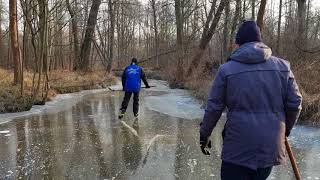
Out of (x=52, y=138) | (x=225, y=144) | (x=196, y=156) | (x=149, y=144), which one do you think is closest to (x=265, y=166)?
(x=225, y=144)

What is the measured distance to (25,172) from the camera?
7086mm

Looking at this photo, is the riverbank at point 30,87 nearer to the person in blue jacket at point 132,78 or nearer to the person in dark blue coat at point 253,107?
the person in blue jacket at point 132,78

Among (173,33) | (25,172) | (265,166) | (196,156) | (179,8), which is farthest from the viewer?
(173,33)

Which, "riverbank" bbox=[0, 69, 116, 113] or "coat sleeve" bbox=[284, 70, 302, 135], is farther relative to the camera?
"riverbank" bbox=[0, 69, 116, 113]

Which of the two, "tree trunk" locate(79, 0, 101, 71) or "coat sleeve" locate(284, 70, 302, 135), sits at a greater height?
"tree trunk" locate(79, 0, 101, 71)

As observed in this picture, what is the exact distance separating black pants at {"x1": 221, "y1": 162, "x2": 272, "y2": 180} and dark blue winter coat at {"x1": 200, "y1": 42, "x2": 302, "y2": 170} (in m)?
0.06

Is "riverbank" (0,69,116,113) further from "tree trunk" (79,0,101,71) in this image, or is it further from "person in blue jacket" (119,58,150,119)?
"person in blue jacket" (119,58,150,119)

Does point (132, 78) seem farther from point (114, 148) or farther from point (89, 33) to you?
point (89, 33)

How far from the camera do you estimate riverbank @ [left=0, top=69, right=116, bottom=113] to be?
1543 centimetres

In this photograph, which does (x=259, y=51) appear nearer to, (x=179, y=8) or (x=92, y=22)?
(x=179, y=8)

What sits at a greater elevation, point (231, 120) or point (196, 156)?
point (231, 120)

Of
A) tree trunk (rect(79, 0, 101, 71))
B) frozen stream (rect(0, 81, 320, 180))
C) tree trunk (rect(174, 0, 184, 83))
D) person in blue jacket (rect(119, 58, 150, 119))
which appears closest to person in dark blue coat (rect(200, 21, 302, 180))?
frozen stream (rect(0, 81, 320, 180))

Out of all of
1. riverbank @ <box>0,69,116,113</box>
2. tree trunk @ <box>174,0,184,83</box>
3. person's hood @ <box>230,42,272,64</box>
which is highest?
tree trunk @ <box>174,0,184,83</box>

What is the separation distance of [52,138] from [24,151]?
1448 mm
